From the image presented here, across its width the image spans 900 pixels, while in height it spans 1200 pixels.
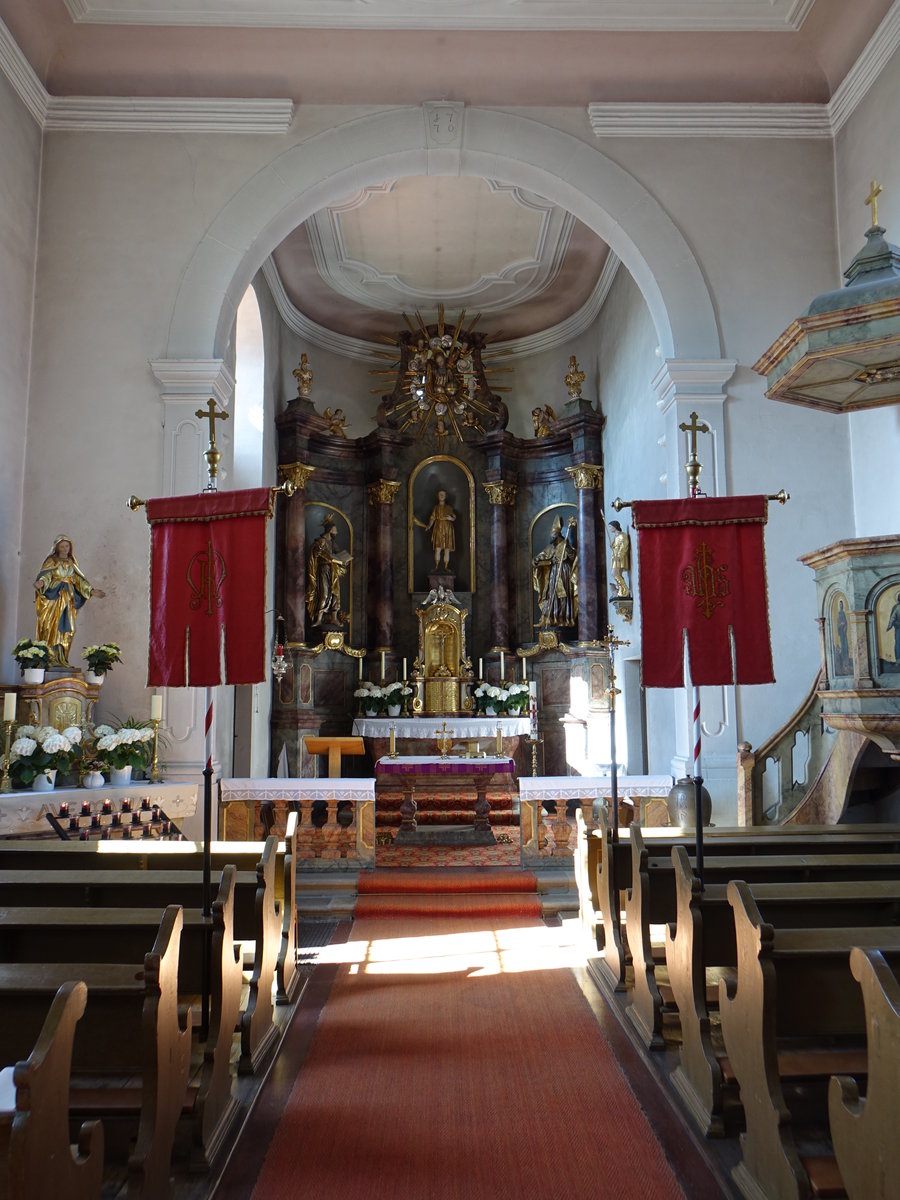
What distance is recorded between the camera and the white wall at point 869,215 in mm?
7410

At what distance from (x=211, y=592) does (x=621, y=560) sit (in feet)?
24.9

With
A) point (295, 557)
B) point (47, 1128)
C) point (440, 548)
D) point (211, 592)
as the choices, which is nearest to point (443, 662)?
point (440, 548)

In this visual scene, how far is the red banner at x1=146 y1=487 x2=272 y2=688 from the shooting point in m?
4.54

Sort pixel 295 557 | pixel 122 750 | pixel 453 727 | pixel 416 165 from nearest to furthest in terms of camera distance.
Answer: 1. pixel 122 750
2. pixel 416 165
3. pixel 453 727
4. pixel 295 557

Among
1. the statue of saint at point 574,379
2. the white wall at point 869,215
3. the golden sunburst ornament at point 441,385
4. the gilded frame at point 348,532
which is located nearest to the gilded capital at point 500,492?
the golden sunburst ornament at point 441,385

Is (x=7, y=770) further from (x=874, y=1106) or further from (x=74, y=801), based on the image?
(x=874, y=1106)

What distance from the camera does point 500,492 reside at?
14062 millimetres

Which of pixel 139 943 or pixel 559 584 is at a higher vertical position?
pixel 559 584

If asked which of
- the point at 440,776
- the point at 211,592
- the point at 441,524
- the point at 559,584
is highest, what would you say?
the point at 441,524

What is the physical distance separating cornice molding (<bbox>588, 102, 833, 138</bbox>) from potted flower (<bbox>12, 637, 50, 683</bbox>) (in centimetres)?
683

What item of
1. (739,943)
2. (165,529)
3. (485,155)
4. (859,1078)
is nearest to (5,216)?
(485,155)

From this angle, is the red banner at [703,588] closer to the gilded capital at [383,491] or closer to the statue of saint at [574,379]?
the statue of saint at [574,379]

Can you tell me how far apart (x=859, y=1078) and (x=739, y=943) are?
64 centimetres

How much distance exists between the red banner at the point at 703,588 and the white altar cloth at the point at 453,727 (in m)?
7.28
